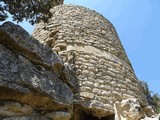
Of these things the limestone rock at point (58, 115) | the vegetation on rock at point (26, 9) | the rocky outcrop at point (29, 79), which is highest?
the vegetation on rock at point (26, 9)

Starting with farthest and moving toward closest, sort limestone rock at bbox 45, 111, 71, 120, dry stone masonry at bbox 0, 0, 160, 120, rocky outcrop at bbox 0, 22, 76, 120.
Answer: limestone rock at bbox 45, 111, 71, 120
dry stone masonry at bbox 0, 0, 160, 120
rocky outcrop at bbox 0, 22, 76, 120

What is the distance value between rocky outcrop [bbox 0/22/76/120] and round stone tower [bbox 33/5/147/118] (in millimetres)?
535

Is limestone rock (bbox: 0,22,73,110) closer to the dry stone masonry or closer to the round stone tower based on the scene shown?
the dry stone masonry

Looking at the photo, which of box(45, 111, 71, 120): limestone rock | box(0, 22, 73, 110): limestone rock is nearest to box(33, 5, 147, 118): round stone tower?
box(45, 111, 71, 120): limestone rock

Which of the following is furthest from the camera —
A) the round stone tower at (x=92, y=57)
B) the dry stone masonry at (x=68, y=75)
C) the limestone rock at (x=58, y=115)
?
the round stone tower at (x=92, y=57)

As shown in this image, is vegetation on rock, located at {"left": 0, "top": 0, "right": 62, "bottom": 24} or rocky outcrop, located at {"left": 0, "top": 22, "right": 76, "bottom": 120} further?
vegetation on rock, located at {"left": 0, "top": 0, "right": 62, "bottom": 24}

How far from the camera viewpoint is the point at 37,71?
13.4ft

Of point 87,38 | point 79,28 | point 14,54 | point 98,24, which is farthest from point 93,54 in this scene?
point 14,54

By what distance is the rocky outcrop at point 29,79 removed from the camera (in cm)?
364

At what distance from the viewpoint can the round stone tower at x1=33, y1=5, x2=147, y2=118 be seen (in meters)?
4.87

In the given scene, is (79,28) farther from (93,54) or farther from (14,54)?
(14,54)

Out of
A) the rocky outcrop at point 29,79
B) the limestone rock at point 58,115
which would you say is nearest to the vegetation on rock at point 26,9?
the rocky outcrop at point 29,79

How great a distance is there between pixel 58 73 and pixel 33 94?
0.91 m

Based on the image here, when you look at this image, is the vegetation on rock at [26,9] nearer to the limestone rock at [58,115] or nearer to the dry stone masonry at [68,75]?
the dry stone masonry at [68,75]
